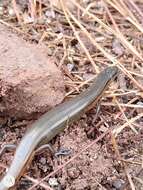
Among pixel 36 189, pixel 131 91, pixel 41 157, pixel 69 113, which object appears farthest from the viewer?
pixel 131 91

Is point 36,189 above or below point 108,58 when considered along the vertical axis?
below

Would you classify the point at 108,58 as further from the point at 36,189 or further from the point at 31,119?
the point at 36,189

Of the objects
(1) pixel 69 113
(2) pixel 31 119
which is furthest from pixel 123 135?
(2) pixel 31 119

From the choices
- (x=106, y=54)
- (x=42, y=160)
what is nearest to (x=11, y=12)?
(x=106, y=54)

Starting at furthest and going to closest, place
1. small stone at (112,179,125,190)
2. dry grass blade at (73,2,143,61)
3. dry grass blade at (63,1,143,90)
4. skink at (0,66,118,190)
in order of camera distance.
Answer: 1. dry grass blade at (73,2,143,61)
2. dry grass blade at (63,1,143,90)
3. small stone at (112,179,125,190)
4. skink at (0,66,118,190)

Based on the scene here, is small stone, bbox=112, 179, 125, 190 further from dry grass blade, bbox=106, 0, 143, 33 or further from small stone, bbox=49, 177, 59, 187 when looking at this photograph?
dry grass blade, bbox=106, 0, 143, 33

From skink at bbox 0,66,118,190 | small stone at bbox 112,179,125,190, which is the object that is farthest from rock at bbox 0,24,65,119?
small stone at bbox 112,179,125,190

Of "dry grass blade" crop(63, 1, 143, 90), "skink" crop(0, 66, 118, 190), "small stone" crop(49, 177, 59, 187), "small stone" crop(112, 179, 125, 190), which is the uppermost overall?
"dry grass blade" crop(63, 1, 143, 90)
